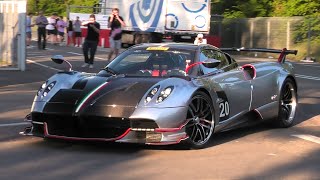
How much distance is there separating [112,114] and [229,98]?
70.6 inches

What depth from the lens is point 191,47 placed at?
781 centimetres

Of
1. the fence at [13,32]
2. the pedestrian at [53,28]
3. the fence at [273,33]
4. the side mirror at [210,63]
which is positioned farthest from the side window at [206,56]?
the pedestrian at [53,28]

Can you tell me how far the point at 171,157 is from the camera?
6.51 m

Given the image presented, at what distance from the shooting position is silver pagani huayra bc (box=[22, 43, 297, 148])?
6.48 metres

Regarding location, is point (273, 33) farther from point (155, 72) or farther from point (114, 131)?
point (114, 131)

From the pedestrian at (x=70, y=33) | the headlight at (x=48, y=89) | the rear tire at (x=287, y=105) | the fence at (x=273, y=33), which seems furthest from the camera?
the pedestrian at (x=70, y=33)

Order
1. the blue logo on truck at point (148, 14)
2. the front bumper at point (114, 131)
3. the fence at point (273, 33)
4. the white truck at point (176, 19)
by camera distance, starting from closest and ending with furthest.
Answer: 1. the front bumper at point (114, 131)
2. the fence at point (273, 33)
3. the white truck at point (176, 19)
4. the blue logo on truck at point (148, 14)

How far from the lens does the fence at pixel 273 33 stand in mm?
27172

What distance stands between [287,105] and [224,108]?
6.40ft

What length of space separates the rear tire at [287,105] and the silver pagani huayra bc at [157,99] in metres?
0.38

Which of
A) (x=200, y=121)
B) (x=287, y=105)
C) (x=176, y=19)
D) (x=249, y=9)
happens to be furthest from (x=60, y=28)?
(x=200, y=121)

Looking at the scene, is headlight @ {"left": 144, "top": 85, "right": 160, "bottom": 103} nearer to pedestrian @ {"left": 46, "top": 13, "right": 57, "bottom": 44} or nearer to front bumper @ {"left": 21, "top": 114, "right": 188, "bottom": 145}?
front bumper @ {"left": 21, "top": 114, "right": 188, "bottom": 145}

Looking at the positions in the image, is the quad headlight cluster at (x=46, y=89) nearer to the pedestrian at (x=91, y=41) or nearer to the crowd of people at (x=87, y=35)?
the crowd of people at (x=87, y=35)

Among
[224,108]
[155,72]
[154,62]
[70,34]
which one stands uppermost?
[70,34]
